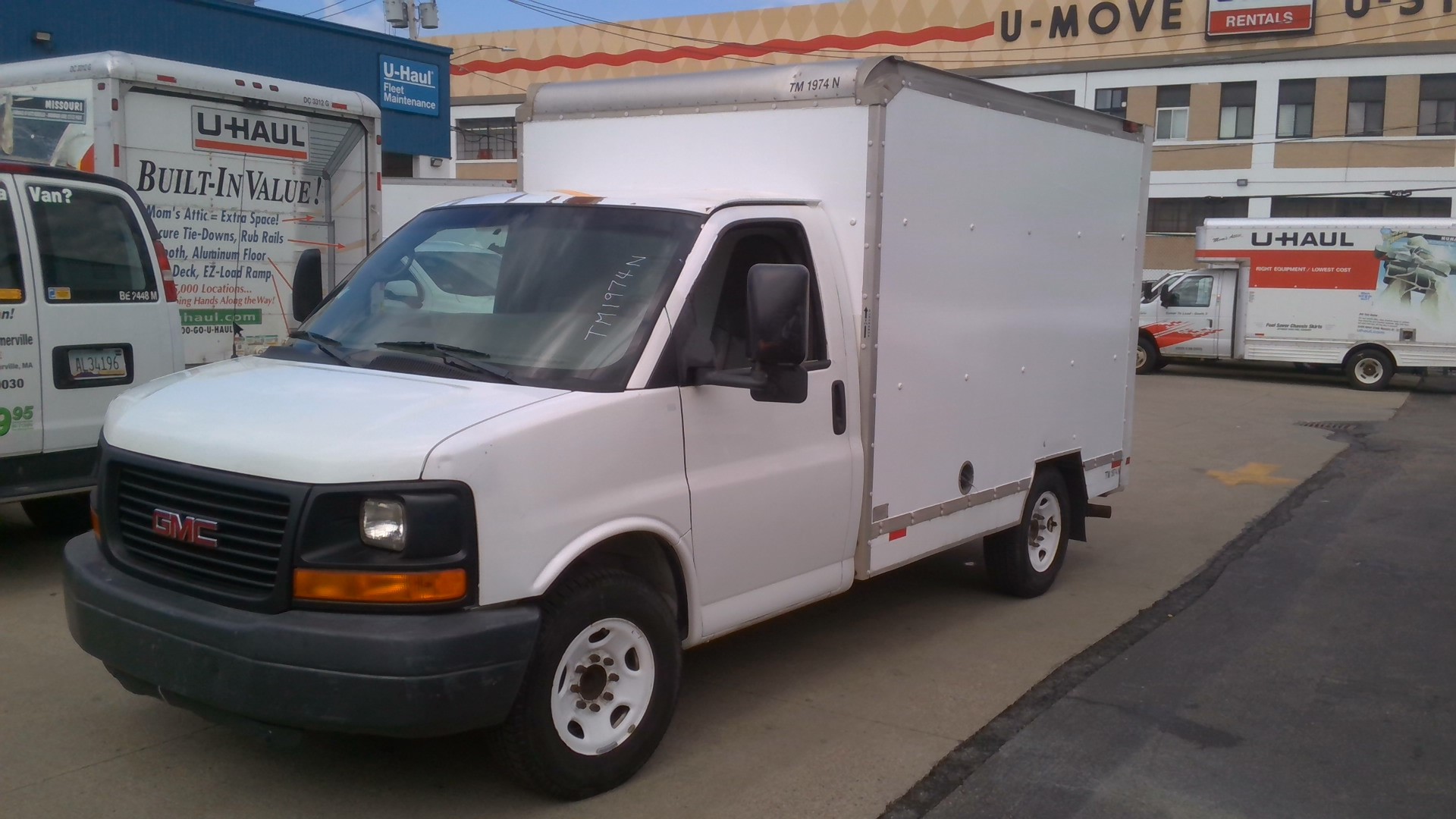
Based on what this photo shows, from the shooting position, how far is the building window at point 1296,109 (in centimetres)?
3678

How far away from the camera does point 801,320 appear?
4.44 meters

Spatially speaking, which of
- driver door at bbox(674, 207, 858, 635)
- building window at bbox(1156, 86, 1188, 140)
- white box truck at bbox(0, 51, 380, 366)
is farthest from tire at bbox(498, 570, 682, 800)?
building window at bbox(1156, 86, 1188, 140)

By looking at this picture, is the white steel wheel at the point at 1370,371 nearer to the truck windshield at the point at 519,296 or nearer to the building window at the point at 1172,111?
the building window at the point at 1172,111

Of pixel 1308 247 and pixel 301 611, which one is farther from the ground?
pixel 1308 247

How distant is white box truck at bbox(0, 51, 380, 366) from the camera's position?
29.8ft

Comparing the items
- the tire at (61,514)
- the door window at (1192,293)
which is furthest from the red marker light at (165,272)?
the door window at (1192,293)

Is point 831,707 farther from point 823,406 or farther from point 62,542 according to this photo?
point 62,542

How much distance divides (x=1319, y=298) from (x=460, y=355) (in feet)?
73.1

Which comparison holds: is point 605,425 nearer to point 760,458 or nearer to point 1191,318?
point 760,458

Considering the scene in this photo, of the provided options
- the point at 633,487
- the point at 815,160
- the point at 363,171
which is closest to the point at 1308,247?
the point at 363,171

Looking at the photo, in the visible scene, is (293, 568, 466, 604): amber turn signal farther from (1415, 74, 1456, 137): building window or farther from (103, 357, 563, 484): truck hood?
(1415, 74, 1456, 137): building window

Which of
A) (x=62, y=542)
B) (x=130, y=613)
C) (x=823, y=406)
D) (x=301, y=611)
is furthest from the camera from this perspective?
(x=62, y=542)

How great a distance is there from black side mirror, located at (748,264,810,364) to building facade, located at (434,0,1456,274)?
3489 cm

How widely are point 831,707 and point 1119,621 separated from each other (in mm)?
2331
